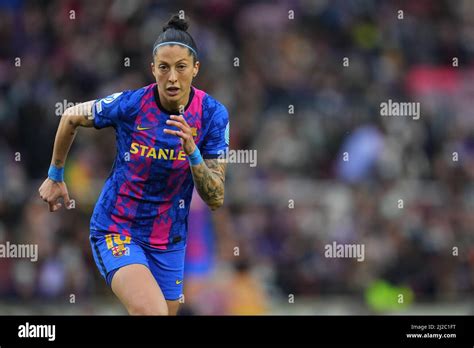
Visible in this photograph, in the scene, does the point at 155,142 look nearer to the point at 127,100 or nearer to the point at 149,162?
the point at 149,162

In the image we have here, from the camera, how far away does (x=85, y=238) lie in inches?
494

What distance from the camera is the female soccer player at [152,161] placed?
738 centimetres

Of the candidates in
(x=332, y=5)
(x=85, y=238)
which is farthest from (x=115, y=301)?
(x=332, y=5)

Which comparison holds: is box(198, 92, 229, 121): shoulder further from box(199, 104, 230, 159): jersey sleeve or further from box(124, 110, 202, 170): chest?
box(124, 110, 202, 170): chest

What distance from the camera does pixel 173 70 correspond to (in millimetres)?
7316

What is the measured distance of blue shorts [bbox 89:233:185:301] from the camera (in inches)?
293

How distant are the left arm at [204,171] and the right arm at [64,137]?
614 millimetres

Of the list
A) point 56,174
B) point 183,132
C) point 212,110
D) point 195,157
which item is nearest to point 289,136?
point 212,110

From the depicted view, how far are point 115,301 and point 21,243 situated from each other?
1.31 meters

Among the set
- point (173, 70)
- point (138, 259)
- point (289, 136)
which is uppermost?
point (289, 136)

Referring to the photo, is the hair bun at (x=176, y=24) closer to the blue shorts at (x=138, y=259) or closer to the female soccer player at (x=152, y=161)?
the female soccer player at (x=152, y=161)

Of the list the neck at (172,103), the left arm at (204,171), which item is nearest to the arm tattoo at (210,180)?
the left arm at (204,171)

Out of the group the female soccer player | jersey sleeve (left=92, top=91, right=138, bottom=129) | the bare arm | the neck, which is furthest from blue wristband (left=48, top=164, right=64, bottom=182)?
the neck

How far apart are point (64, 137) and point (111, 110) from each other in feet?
1.24
